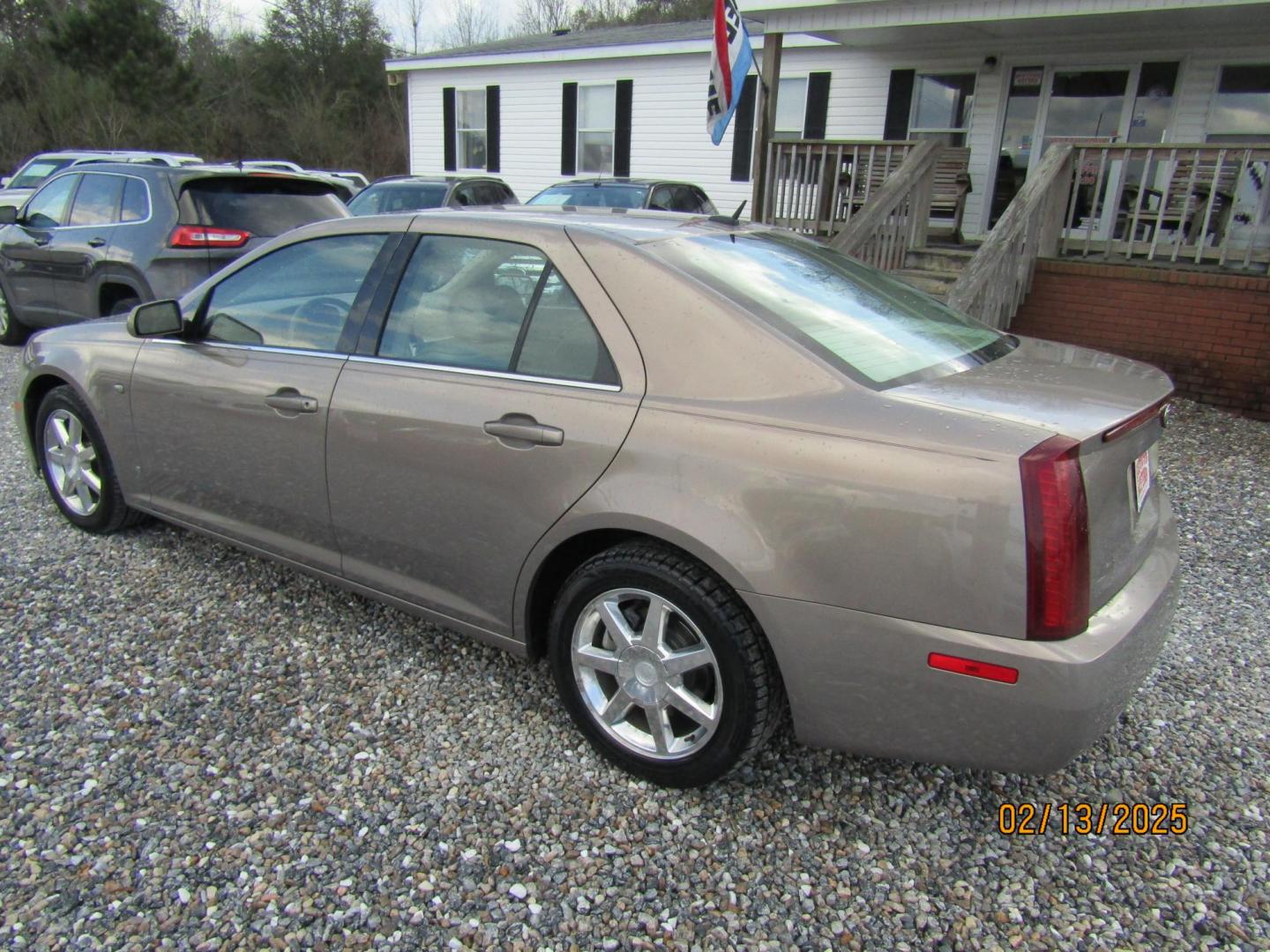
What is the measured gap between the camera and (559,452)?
2424mm

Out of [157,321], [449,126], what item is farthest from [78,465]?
[449,126]

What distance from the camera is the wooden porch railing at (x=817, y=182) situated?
8935mm

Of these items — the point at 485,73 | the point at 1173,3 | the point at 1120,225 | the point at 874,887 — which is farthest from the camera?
the point at 485,73

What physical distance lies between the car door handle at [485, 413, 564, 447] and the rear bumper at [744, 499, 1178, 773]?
0.71 m

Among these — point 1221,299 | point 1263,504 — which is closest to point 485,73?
point 1221,299

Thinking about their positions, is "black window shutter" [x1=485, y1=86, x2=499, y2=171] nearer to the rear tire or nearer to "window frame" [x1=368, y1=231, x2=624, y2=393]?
the rear tire

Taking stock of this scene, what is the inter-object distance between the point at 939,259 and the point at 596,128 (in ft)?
32.3

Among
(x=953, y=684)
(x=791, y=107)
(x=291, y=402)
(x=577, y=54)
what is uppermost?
(x=577, y=54)

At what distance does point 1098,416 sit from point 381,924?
6.81 ft

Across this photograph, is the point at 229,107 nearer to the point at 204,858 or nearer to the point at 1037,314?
the point at 1037,314

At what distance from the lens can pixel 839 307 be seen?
8.56 feet

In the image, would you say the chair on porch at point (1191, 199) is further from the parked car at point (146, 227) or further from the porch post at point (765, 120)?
the parked car at point (146, 227)

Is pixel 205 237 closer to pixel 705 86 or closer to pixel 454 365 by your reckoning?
pixel 454 365
